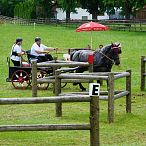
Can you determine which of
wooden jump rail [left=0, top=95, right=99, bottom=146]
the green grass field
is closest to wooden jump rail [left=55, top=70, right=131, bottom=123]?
the green grass field

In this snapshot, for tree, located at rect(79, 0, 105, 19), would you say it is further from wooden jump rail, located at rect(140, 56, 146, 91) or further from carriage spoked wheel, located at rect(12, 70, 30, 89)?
wooden jump rail, located at rect(140, 56, 146, 91)

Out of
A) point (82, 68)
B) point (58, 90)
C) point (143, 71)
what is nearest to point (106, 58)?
point (82, 68)

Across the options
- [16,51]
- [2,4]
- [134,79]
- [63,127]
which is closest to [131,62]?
[134,79]

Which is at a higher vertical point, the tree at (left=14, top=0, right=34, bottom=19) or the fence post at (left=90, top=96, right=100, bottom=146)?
the tree at (left=14, top=0, right=34, bottom=19)

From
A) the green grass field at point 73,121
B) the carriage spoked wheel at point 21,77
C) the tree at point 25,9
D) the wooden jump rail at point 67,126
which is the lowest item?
the green grass field at point 73,121

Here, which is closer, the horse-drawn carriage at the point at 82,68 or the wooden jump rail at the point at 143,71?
the wooden jump rail at the point at 143,71

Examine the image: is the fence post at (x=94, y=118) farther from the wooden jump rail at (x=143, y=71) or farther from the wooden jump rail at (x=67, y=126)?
the wooden jump rail at (x=143, y=71)

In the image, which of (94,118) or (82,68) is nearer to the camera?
(94,118)

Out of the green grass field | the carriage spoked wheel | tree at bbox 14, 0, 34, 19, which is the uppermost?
tree at bbox 14, 0, 34, 19

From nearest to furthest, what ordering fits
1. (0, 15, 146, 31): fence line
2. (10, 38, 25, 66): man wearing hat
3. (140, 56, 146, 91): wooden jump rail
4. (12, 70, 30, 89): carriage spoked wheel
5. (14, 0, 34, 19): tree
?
(140, 56, 146, 91): wooden jump rail → (12, 70, 30, 89): carriage spoked wheel → (10, 38, 25, 66): man wearing hat → (0, 15, 146, 31): fence line → (14, 0, 34, 19): tree

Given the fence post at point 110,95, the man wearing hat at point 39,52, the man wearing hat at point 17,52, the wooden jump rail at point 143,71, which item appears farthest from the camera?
the man wearing hat at point 39,52

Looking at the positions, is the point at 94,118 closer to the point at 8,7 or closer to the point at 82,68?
the point at 82,68

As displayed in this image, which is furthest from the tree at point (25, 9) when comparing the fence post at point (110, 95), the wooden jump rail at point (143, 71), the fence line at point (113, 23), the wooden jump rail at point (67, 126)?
the wooden jump rail at point (67, 126)

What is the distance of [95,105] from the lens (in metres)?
7.89
